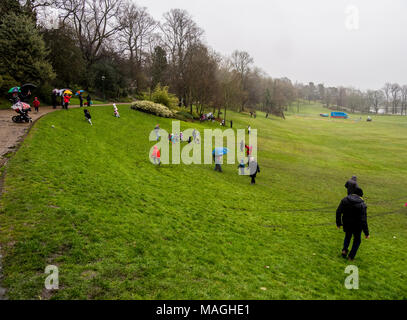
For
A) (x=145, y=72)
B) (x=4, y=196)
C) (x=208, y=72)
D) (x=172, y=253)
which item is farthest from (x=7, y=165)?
(x=145, y=72)

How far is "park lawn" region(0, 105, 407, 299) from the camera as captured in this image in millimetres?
5012

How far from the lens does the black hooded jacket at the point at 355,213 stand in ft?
21.5

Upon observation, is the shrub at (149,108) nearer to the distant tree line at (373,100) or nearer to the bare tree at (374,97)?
the distant tree line at (373,100)

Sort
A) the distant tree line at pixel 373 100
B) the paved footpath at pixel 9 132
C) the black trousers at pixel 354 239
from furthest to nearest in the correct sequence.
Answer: the distant tree line at pixel 373 100, the paved footpath at pixel 9 132, the black trousers at pixel 354 239

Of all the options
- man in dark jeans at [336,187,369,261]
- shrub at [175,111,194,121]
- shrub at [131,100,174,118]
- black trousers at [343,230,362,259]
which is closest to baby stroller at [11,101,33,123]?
shrub at [131,100,174,118]

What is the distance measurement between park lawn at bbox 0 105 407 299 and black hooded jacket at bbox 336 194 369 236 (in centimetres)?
148

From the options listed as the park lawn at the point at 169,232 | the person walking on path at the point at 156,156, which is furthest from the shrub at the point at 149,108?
the person walking on path at the point at 156,156

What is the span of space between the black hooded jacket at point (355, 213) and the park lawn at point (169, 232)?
4.86 feet

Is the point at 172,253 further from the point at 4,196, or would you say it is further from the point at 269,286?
the point at 4,196

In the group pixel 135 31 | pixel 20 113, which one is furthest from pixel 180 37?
pixel 20 113

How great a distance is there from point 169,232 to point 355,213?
5997 mm

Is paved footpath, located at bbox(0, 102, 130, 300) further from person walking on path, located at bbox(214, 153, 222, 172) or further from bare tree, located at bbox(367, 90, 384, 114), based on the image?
bare tree, located at bbox(367, 90, 384, 114)

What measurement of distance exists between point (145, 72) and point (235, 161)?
4849cm

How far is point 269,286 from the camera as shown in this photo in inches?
221
